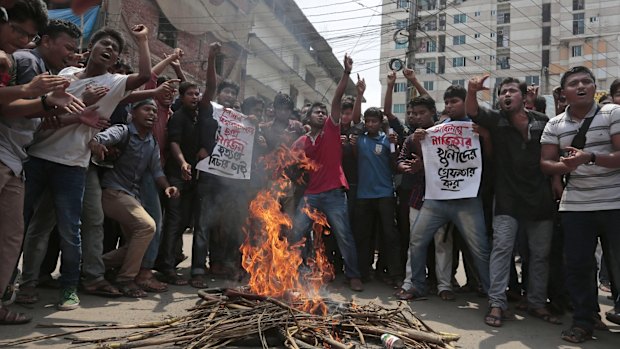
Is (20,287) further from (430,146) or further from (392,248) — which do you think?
(430,146)

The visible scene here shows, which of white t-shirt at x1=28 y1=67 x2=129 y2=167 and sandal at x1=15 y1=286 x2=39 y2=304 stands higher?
white t-shirt at x1=28 y1=67 x2=129 y2=167

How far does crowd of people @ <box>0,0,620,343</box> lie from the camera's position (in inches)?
148

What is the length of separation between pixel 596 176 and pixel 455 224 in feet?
4.90

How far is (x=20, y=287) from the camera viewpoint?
13.2 feet

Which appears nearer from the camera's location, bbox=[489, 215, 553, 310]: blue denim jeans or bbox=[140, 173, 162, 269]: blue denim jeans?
bbox=[489, 215, 553, 310]: blue denim jeans

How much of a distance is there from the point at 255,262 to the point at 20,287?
87.1 inches

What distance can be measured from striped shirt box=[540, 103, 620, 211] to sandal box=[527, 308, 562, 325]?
116 cm

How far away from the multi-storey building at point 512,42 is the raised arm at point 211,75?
136 feet

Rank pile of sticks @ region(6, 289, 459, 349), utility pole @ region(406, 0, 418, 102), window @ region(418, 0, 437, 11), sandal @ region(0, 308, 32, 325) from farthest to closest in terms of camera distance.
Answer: window @ region(418, 0, 437, 11), utility pole @ region(406, 0, 418, 102), sandal @ region(0, 308, 32, 325), pile of sticks @ region(6, 289, 459, 349)

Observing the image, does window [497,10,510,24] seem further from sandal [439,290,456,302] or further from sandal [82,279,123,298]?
sandal [82,279,123,298]

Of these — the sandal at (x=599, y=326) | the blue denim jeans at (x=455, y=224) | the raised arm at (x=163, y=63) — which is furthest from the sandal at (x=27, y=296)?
the sandal at (x=599, y=326)

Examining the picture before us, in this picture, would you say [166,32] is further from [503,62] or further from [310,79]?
[503,62]

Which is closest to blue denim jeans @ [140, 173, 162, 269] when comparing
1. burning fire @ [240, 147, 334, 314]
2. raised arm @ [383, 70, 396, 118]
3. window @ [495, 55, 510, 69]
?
burning fire @ [240, 147, 334, 314]

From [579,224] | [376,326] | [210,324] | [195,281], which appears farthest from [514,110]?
[195,281]
